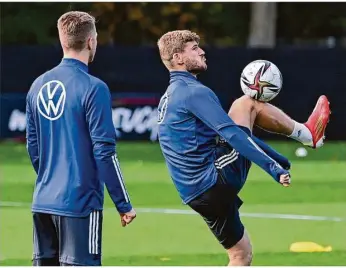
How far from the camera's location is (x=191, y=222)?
12.8m

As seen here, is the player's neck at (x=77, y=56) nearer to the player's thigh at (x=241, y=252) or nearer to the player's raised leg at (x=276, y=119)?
the player's raised leg at (x=276, y=119)

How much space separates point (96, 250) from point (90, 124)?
0.77 meters

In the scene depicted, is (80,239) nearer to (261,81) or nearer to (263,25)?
(261,81)

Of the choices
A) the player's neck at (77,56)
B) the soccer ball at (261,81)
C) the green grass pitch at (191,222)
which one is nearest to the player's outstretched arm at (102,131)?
the player's neck at (77,56)

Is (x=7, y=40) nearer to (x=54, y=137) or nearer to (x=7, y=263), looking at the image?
(x=7, y=263)

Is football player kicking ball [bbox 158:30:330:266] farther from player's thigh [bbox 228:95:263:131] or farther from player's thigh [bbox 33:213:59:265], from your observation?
player's thigh [bbox 33:213:59:265]

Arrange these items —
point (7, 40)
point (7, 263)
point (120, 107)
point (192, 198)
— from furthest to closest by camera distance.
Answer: point (7, 40)
point (120, 107)
point (7, 263)
point (192, 198)

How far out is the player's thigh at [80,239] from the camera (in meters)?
6.83

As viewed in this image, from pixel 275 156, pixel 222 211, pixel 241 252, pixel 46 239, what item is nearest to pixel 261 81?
pixel 275 156

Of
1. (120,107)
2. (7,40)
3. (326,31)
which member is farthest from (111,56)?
(326,31)

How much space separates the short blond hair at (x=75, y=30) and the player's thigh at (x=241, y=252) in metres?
2.10

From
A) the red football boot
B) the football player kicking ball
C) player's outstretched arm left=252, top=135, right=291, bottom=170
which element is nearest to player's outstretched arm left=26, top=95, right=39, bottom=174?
the football player kicking ball

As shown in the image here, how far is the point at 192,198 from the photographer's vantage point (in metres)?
8.04

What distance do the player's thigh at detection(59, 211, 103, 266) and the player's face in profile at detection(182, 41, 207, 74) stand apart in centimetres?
162
